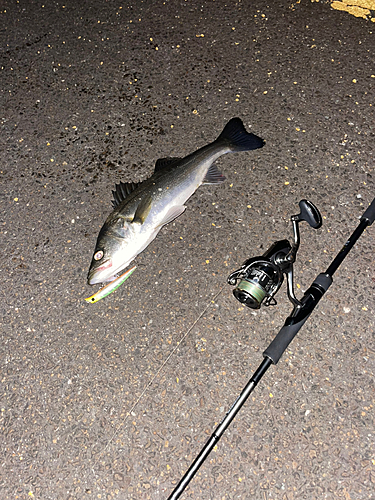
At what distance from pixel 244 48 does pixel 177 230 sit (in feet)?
5.94

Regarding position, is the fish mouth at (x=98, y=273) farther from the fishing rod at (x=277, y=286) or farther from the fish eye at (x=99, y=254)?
the fishing rod at (x=277, y=286)

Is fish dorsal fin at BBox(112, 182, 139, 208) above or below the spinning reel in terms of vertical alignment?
above

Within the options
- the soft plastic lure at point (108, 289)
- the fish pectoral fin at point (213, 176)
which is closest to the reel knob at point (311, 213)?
the fish pectoral fin at point (213, 176)

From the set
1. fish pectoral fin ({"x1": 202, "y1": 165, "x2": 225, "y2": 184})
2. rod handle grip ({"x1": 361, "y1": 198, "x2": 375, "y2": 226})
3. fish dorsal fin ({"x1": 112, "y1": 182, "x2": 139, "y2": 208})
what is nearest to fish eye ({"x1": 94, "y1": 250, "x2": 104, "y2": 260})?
fish dorsal fin ({"x1": 112, "y1": 182, "x2": 139, "y2": 208})

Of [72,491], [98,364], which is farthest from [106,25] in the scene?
[72,491]

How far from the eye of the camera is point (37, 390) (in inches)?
95.7

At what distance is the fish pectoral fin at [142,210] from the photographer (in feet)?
7.87

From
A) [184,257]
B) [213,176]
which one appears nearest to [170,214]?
[184,257]

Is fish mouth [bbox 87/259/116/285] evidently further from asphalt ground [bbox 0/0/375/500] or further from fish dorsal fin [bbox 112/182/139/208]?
fish dorsal fin [bbox 112/182/139/208]

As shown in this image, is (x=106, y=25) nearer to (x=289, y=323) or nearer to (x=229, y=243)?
(x=229, y=243)

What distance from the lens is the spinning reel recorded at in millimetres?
2154

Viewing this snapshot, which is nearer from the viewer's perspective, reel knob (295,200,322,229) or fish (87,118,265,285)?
reel knob (295,200,322,229)

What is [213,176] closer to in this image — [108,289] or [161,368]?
[108,289]

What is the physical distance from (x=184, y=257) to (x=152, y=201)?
460 mm
